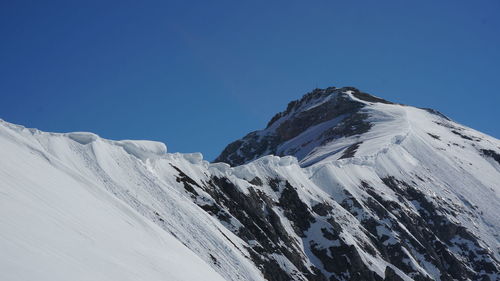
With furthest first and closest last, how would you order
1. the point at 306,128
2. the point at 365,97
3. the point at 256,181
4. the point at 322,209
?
the point at 365,97
the point at 306,128
the point at 322,209
the point at 256,181

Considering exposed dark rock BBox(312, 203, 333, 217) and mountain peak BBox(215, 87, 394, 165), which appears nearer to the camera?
exposed dark rock BBox(312, 203, 333, 217)

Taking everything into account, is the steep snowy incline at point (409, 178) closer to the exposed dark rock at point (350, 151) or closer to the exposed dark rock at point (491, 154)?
the exposed dark rock at point (491, 154)

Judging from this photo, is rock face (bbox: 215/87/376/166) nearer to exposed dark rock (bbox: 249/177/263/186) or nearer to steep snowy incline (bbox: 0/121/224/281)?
exposed dark rock (bbox: 249/177/263/186)

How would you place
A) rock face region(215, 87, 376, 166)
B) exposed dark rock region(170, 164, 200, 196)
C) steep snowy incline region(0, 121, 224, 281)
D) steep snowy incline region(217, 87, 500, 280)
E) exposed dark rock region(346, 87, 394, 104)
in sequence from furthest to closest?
exposed dark rock region(346, 87, 394, 104) < rock face region(215, 87, 376, 166) < steep snowy incline region(217, 87, 500, 280) < exposed dark rock region(170, 164, 200, 196) < steep snowy incline region(0, 121, 224, 281)

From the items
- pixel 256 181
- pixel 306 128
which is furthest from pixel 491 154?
pixel 256 181

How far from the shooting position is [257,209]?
1905 inches

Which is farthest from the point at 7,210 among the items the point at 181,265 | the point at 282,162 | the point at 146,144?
the point at 282,162

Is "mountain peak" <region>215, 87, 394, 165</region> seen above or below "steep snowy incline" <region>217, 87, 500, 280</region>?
above

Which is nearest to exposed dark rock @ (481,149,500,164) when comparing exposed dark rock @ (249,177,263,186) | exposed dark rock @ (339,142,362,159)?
exposed dark rock @ (339,142,362,159)

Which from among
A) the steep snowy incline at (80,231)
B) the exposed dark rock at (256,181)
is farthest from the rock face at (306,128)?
the steep snowy incline at (80,231)

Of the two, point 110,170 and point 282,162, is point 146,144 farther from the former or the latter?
point 282,162

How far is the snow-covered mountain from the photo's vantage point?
13.5 metres

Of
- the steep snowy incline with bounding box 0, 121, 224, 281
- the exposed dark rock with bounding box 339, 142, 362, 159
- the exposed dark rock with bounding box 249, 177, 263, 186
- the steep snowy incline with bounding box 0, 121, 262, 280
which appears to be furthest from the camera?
the exposed dark rock with bounding box 339, 142, 362, 159

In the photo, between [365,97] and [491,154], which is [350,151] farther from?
[365,97]
